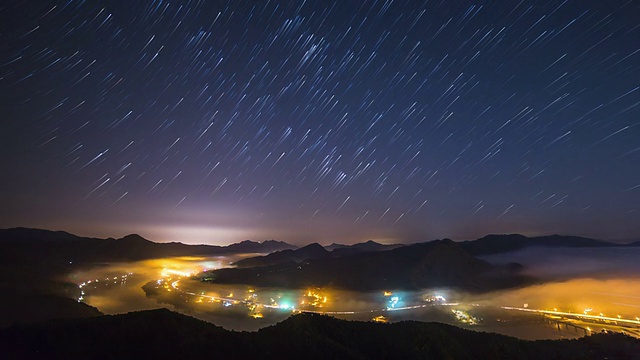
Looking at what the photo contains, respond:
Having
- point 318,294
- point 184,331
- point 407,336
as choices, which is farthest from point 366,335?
point 318,294

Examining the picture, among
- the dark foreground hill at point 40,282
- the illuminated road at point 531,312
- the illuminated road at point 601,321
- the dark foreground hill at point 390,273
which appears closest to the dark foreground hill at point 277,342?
the dark foreground hill at point 40,282

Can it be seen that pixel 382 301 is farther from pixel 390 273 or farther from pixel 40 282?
pixel 40 282

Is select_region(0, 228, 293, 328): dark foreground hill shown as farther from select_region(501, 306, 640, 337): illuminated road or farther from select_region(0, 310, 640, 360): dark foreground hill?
select_region(501, 306, 640, 337): illuminated road

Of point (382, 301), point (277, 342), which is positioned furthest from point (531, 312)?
point (277, 342)

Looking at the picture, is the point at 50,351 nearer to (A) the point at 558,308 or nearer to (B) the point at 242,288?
(B) the point at 242,288

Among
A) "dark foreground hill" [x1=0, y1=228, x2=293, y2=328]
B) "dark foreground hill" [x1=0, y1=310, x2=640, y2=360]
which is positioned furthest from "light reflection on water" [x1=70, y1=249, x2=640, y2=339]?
"dark foreground hill" [x1=0, y1=310, x2=640, y2=360]

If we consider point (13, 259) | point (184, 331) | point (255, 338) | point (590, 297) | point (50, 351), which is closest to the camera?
point (50, 351)
